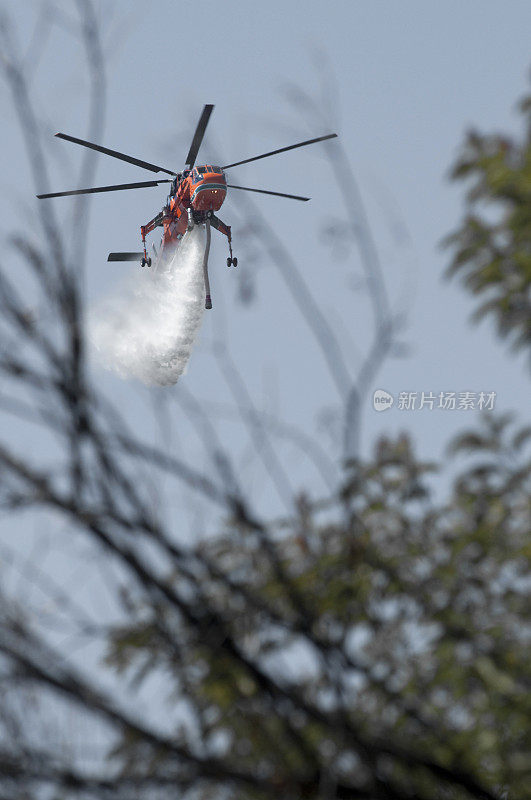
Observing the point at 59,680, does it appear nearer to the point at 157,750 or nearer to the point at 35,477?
the point at 157,750

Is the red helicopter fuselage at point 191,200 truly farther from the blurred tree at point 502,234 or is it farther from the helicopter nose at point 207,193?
the blurred tree at point 502,234

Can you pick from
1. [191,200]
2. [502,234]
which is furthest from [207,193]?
[502,234]

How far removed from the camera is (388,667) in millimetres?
3730

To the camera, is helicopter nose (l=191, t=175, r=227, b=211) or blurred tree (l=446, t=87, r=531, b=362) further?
helicopter nose (l=191, t=175, r=227, b=211)

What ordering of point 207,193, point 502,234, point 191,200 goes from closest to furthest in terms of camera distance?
point 502,234
point 207,193
point 191,200

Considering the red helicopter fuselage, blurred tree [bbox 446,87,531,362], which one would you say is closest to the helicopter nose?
the red helicopter fuselage

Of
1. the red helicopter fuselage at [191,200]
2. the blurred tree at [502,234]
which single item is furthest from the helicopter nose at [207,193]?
the blurred tree at [502,234]

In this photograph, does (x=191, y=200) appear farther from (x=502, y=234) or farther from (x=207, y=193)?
(x=502, y=234)

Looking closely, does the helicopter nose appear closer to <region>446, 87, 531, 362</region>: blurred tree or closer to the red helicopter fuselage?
the red helicopter fuselage

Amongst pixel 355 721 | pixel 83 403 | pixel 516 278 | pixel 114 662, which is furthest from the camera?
pixel 516 278

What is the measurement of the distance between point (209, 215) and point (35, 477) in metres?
19.7

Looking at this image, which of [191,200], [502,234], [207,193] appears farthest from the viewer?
[191,200]

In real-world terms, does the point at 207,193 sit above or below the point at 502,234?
above

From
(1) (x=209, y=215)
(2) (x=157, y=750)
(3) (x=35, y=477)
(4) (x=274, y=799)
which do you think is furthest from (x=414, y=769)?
(1) (x=209, y=215)
